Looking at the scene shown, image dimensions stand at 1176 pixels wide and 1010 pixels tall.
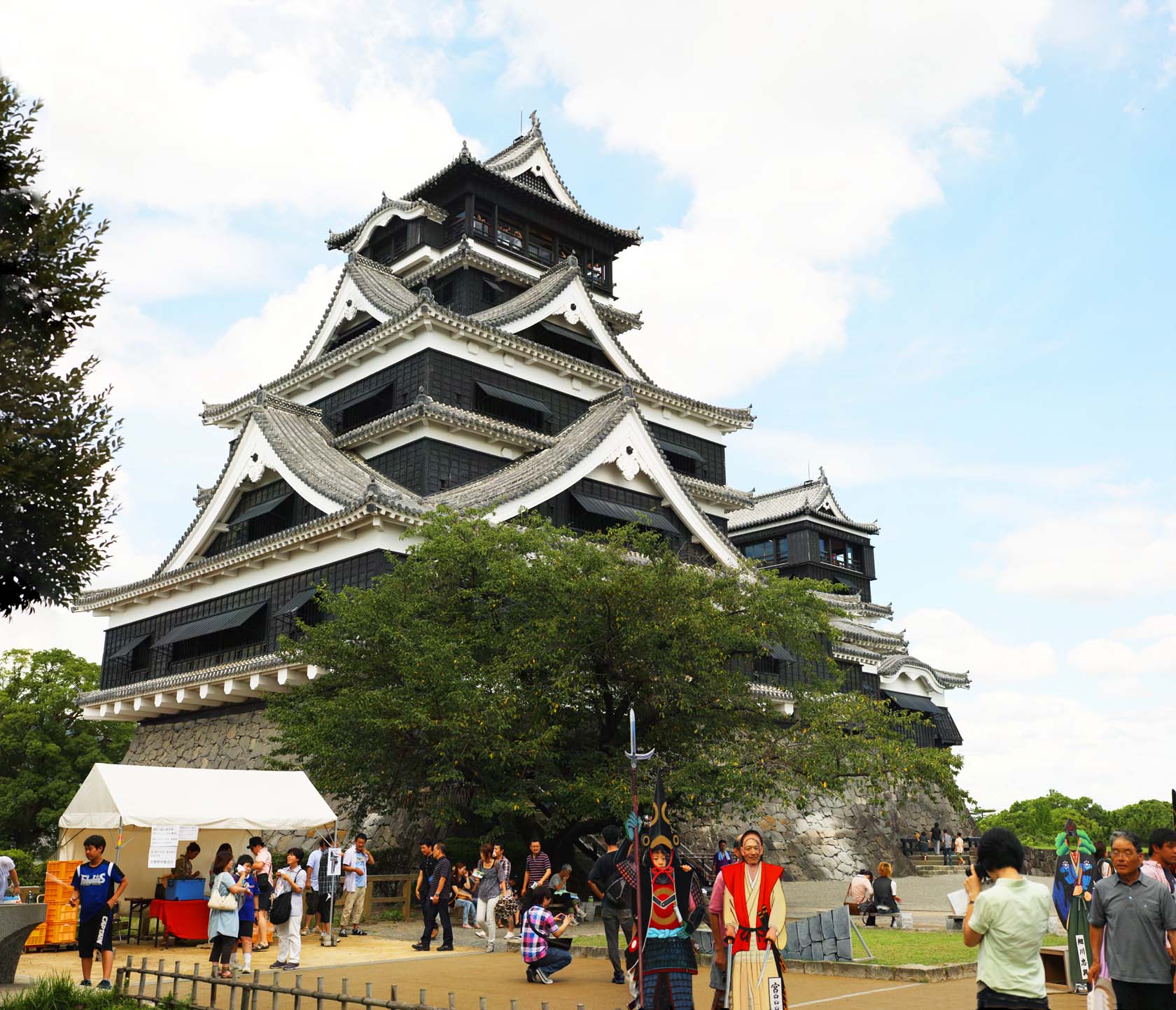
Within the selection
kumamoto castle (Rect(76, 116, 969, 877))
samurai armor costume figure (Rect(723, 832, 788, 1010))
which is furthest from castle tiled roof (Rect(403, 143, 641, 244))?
samurai armor costume figure (Rect(723, 832, 788, 1010))

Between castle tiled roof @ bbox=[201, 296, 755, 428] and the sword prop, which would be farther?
castle tiled roof @ bbox=[201, 296, 755, 428]

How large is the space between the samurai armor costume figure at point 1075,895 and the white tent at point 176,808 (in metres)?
11.3

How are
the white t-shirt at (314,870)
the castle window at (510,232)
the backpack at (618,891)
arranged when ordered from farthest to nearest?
the castle window at (510,232), the white t-shirt at (314,870), the backpack at (618,891)

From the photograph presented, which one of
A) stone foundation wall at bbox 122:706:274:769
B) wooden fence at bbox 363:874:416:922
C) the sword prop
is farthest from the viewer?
stone foundation wall at bbox 122:706:274:769

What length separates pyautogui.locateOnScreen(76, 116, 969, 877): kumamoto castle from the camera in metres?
27.8

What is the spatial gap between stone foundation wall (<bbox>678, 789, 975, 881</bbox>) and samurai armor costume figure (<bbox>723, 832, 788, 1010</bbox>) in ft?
63.7

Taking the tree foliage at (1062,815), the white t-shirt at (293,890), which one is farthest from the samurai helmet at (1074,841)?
the tree foliage at (1062,815)

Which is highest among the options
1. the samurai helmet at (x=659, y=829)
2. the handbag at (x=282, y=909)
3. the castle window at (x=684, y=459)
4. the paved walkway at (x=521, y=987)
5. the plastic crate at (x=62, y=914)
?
the castle window at (x=684, y=459)

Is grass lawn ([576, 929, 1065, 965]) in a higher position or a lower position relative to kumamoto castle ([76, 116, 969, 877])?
lower

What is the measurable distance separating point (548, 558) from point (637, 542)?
1.90 metres

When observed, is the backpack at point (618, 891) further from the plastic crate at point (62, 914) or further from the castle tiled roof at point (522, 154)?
Answer: the castle tiled roof at point (522, 154)

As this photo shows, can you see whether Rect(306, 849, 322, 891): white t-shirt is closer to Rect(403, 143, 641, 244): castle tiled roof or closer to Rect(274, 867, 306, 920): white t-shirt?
Rect(274, 867, 306, 920): white t-shirt

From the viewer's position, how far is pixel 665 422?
1443 inches

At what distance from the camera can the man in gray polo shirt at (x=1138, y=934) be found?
7219 mm
